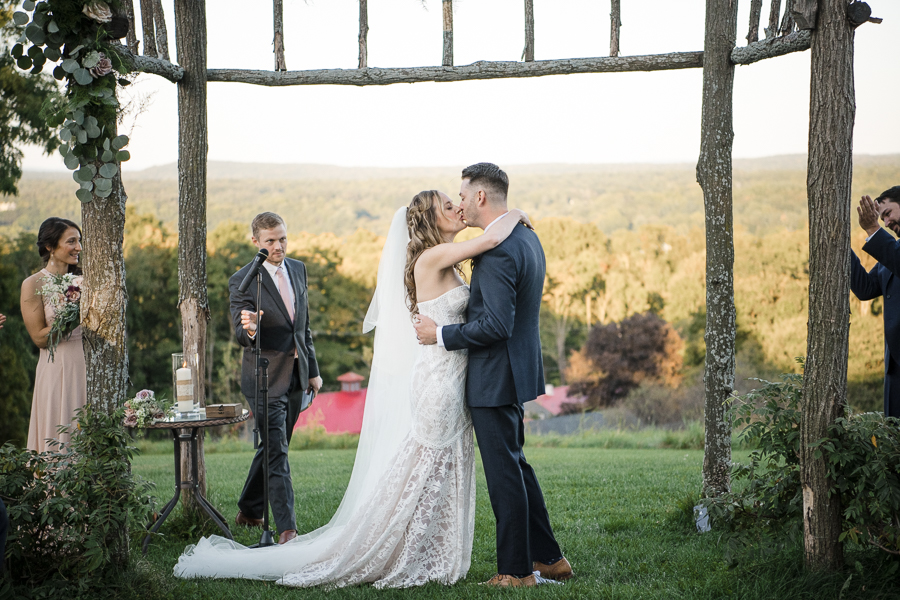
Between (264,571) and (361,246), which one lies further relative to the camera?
(361,246)

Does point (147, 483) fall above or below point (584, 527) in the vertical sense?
above

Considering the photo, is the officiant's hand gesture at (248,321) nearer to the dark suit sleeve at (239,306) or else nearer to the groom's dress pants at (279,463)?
the dark suit sleeve at (239,306)

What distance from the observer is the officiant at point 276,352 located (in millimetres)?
4672

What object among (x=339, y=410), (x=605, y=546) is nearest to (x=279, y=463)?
(x=605, y=546)

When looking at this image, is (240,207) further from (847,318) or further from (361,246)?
(847,318)

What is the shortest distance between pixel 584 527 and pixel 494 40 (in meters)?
21.2

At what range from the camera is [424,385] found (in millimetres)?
3857

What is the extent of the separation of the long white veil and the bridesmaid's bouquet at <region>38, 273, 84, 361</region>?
5.08ft

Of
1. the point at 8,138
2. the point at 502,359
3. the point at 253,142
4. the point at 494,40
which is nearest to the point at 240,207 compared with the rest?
the point at 253,142

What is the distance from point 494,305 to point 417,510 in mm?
1135

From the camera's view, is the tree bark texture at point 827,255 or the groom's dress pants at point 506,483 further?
the groom's dress pants at point 506,483

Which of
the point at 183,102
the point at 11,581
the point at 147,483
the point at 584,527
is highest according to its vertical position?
the point at 183,102

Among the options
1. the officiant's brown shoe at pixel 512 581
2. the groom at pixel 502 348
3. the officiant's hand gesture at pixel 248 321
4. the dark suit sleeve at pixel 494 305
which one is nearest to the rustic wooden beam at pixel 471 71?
the groom at pixel 502 348

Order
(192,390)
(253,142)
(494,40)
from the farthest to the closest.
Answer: (253,142)
(494,40)
(192,390)
